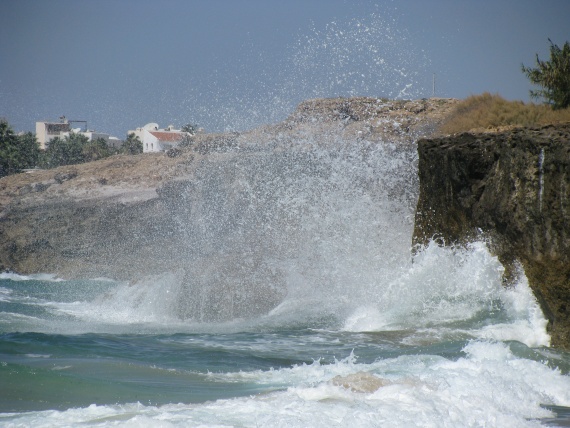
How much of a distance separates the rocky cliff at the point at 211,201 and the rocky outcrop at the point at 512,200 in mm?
4089

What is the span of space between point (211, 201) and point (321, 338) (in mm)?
21464

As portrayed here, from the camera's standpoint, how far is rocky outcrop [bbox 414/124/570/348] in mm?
8500

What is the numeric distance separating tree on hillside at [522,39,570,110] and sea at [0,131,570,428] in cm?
398

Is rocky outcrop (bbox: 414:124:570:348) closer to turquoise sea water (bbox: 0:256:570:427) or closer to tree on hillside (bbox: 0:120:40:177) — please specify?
turquoise sea water (bbox: 0:256:570:427)

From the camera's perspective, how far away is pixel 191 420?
4.92 m

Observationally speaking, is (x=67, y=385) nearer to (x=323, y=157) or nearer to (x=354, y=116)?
(x=323, y=157)

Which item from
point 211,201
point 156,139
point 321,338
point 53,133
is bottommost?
point 321,338

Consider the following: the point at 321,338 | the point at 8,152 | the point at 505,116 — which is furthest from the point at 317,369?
the point at 8,152

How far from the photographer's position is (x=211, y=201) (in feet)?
102

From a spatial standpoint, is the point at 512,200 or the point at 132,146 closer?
the point at 512,200

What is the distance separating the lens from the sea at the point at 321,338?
5.39 meters

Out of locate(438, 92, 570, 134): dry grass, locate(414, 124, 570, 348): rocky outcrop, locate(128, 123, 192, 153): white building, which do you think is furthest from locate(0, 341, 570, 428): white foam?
locate(128, 123, 192, 153): white building

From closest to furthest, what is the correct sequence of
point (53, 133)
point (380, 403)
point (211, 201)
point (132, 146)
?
1. point (380, 403)
2. point (211, 201)
3. point (132, 146)
4. point (53, 133)

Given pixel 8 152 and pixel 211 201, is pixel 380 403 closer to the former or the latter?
pixel 211 201
